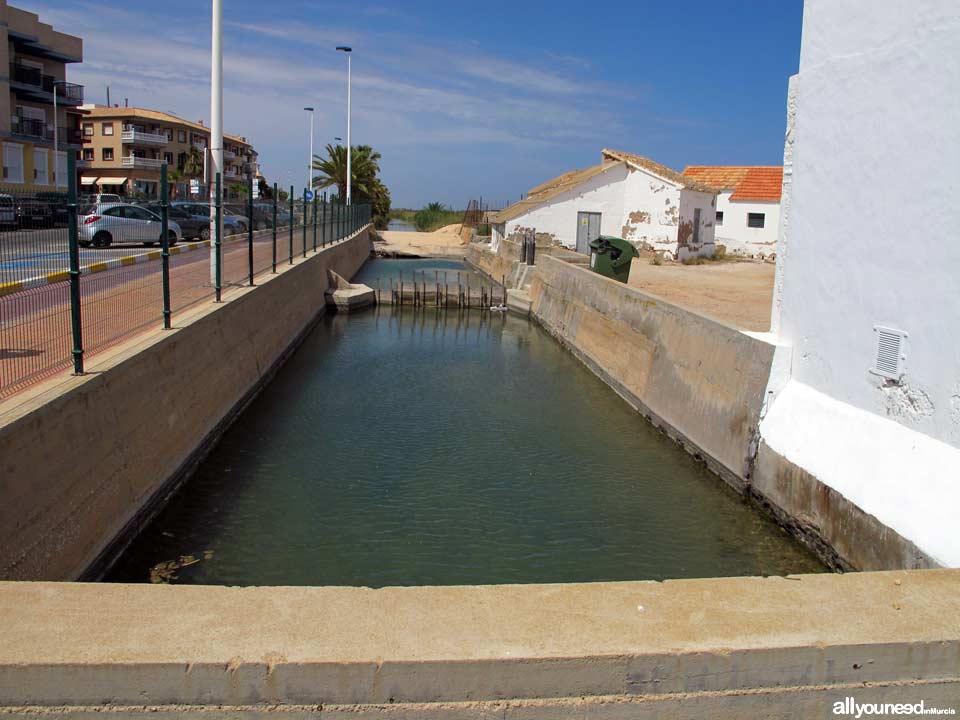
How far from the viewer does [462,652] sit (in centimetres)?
412

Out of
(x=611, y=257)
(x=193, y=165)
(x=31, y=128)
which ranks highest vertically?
(x=31, y=128)

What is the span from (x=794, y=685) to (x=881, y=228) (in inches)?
213

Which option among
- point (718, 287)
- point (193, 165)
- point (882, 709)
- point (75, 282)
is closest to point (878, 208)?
point (882, 709)

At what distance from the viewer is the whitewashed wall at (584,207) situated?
37.8 metres

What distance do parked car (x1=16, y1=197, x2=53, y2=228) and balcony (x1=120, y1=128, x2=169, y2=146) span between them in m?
72.2

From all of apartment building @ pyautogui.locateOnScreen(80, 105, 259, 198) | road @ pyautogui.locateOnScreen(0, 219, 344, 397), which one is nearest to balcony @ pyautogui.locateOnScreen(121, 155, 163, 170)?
apartment building @ pyautogui.locateOnScreen(80, 105, 259, 198)

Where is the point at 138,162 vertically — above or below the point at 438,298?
above

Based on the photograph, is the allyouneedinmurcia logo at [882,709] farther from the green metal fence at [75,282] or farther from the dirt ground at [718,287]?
the dirt ground at [718,287]

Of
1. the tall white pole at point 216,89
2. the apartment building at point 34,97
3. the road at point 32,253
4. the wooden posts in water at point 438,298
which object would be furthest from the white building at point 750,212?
the road at point 32,253

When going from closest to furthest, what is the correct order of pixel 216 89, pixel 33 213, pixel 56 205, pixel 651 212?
pixel 33 213, pixel 56 205, pixel 216 89, pixel 651 212

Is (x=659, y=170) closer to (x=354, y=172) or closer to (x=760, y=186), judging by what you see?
(x=760, y=186)

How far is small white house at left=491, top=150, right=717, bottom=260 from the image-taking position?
36.4 m

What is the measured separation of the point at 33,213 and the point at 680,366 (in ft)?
31.2

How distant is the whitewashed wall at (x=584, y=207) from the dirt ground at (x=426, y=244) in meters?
17.5
